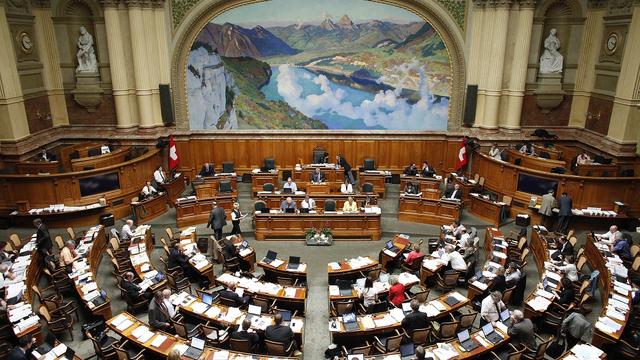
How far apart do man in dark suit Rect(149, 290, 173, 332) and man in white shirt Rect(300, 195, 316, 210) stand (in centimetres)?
648

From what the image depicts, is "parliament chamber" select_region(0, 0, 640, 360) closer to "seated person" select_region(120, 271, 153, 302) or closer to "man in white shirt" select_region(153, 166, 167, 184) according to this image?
"seated person" select_region(120, 271, 153, 302)

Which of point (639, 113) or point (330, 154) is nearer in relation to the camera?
point (639, 113)

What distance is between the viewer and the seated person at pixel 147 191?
1685 centimetres

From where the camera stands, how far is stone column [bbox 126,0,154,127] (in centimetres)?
1870

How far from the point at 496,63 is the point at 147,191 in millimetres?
14405

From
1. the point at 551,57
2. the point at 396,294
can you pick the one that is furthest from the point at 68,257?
the point at 551,57

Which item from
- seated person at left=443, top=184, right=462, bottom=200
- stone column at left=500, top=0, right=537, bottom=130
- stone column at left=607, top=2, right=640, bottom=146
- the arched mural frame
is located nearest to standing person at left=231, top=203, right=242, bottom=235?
seated person at left=443, top=184, right=462, bottom=200

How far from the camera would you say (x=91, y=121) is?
20375mm

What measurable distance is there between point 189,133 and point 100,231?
7.60 metres

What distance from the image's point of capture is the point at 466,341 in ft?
30.4

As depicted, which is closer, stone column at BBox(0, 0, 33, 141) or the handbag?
the handbag

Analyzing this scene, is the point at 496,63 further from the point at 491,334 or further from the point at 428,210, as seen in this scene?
the point at 491,334


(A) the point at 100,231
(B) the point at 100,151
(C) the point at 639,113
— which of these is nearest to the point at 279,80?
(B) the point at 100,151

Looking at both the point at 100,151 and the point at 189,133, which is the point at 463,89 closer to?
the point at 189,133
